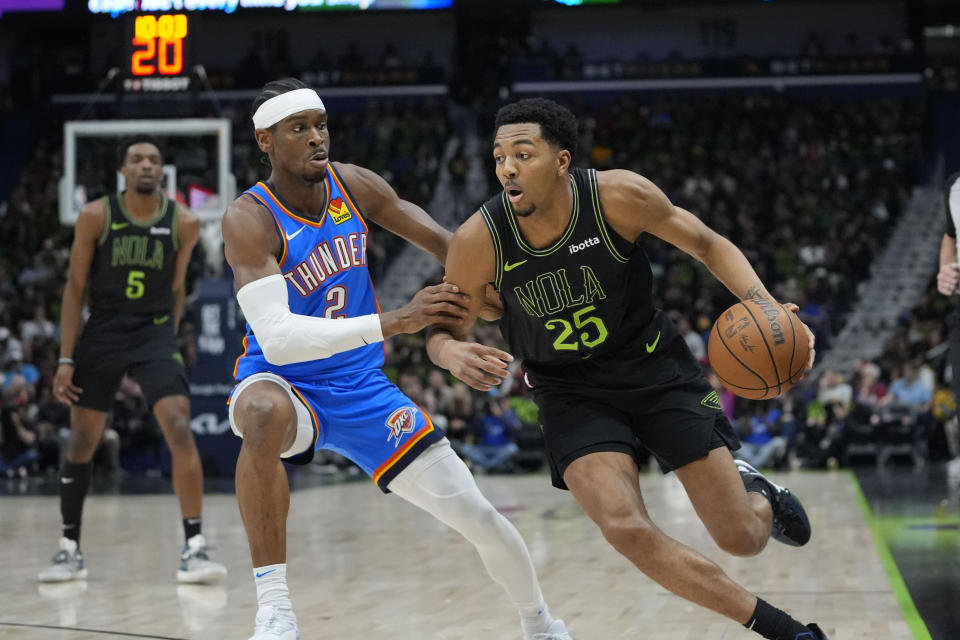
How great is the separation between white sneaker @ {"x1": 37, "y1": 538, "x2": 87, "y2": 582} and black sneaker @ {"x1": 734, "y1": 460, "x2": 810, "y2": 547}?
3.43 meters

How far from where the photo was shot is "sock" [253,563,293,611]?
3984 millimetres

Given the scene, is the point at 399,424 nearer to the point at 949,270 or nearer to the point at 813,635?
the point at 813,635

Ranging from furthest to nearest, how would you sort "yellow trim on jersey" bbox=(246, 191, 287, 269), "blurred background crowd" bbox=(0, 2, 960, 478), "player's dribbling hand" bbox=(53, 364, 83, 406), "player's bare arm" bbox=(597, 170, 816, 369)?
"blurred background crowd" bbox=(0, 2, 960, 478)
"player's dribbling hand" bbox=(53, 364, 83, 406)
"yellow trim on jersey" bbox=(246, 191, 287, 269)
"player's bare arm" bbox=(597, 170, 816, 369)

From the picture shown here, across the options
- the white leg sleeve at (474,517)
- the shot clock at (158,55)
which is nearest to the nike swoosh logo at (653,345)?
the white leg sleeve at (474,517)

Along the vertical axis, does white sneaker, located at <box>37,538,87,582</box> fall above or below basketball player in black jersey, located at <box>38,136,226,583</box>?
below

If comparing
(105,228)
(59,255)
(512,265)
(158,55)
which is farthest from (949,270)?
(59,255)

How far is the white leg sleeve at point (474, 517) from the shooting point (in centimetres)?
404

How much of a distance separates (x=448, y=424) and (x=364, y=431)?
10153mm

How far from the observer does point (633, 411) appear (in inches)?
157

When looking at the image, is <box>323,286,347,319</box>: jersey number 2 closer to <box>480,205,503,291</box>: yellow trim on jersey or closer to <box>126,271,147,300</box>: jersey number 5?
<box>480,205,503,291</box>: yellow trim on jersey

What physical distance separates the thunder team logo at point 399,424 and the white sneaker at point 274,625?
2.20 feet

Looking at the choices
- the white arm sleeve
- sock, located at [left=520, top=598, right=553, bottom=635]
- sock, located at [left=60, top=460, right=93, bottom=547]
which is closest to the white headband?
the white arm sleeve

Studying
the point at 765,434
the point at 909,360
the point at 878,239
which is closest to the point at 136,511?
the point at 765,434

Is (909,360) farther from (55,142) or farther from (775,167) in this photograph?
(55,142)
